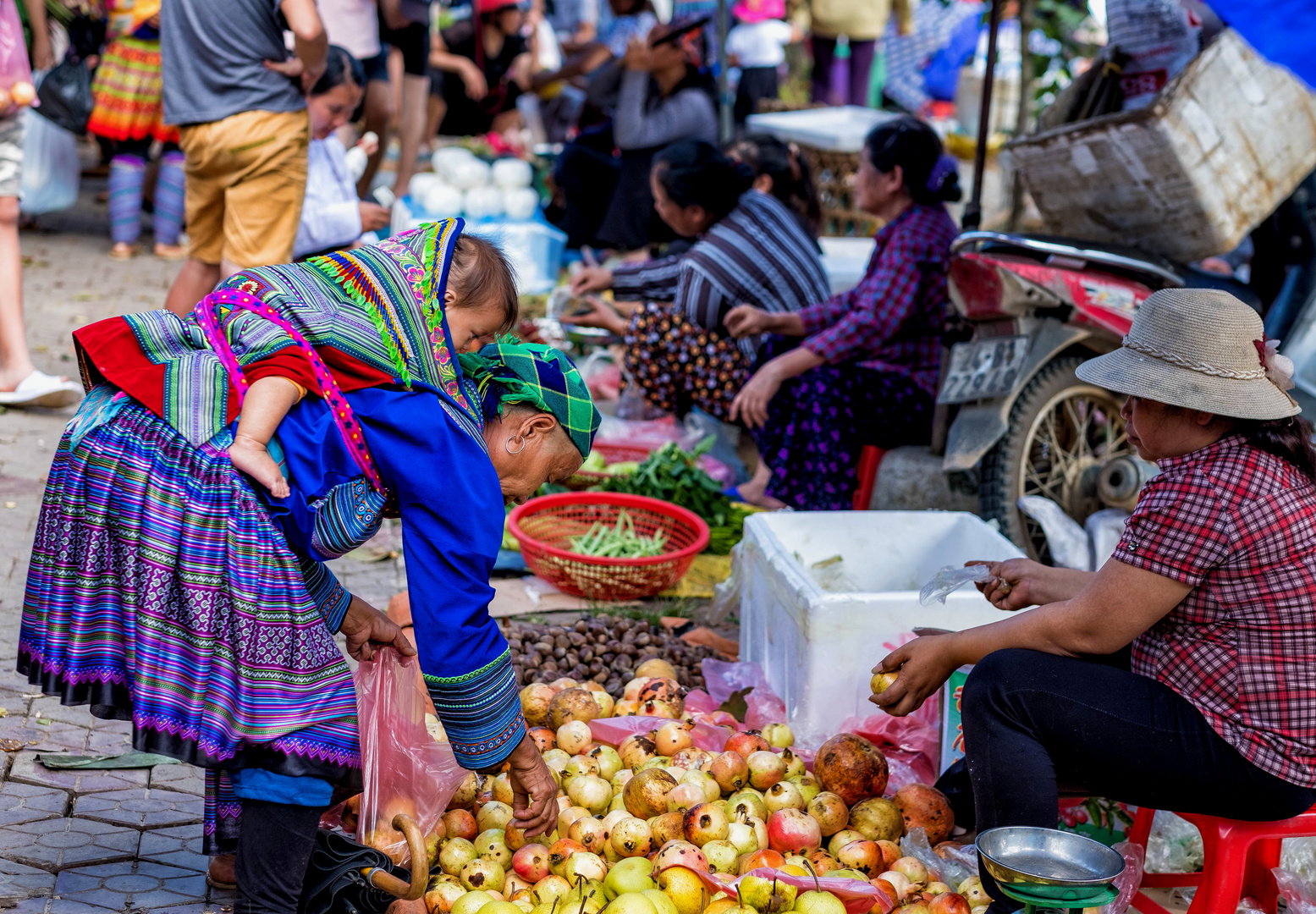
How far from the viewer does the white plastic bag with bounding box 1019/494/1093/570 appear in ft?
11.6

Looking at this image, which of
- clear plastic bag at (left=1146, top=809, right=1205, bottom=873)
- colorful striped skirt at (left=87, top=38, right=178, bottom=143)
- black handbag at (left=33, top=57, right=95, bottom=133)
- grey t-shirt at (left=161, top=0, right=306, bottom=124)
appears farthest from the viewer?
colorful striped skirt at (left=87, top=38, right=178, bottom=143)

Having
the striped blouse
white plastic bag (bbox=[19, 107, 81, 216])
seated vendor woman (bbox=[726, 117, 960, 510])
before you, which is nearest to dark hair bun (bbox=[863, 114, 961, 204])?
seated vendor woman (bbox=[726, 117, 960, 510])

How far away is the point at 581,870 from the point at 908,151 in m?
2.94

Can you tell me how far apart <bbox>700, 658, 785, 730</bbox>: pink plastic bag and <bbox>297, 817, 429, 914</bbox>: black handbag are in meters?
1.09

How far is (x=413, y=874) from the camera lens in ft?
6.52

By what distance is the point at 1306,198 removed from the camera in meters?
4.42

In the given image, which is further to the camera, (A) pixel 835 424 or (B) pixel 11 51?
(B) pixel 11 51

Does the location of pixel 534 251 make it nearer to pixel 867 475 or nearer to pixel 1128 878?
pixel 867 475

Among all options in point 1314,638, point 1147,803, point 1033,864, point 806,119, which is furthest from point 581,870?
point 806,119

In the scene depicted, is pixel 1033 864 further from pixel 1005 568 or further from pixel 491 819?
pixel 491 819

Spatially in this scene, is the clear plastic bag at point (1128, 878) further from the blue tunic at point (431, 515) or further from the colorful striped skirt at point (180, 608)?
the colorful striped skirt at point (180, 608)

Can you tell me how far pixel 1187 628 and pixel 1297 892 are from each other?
579 millimetres

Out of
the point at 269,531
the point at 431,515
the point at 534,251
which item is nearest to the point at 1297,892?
the point at 431,515

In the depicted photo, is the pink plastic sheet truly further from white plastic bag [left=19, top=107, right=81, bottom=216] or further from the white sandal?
white plastic bag [left=19, top=107, right=81, bottom=216]
